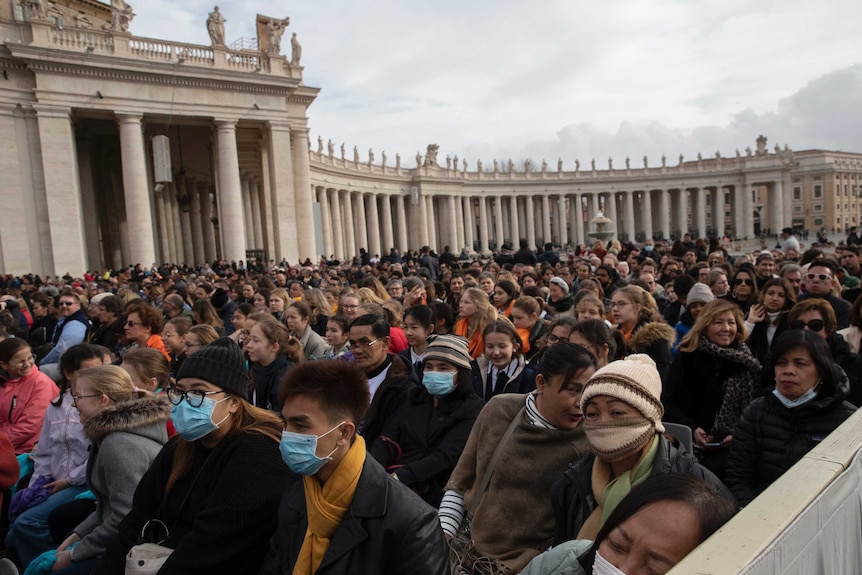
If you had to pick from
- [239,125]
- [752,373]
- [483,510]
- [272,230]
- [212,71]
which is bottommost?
[483,510]

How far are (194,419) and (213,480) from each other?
0.37m

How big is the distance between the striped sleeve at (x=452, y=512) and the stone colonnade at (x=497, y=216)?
129 feet

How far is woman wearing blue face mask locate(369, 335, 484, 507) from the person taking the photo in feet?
13.5

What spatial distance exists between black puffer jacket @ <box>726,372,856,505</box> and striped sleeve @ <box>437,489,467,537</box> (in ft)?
5.58

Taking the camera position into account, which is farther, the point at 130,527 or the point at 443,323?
the point at 443,323

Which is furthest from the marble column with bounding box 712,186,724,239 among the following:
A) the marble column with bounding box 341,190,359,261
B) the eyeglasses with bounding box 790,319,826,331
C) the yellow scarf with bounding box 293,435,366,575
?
the yellow scarf with bounding box 293,435,366,575

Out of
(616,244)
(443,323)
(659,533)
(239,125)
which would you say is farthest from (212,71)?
(659,533)

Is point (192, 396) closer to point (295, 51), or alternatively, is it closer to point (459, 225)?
point (295, 51)

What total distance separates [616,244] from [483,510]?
19.1 meters

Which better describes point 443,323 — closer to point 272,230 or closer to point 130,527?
point 130,527

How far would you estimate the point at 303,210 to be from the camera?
3181 centimetres

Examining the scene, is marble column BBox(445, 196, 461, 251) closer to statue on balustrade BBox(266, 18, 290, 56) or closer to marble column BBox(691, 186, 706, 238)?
statue on balustrade BBox(266, 18, 290, 56)

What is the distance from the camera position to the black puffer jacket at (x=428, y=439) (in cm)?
411

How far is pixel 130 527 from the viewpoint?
343 centimetres
